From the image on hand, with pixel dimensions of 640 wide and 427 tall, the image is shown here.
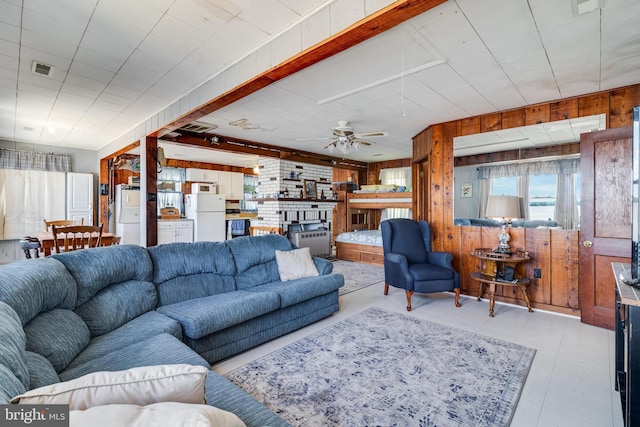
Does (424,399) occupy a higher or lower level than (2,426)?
lower

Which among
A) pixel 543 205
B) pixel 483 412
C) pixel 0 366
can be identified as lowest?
pixel 483 412

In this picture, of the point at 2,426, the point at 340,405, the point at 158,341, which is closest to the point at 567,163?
the point at 340,405

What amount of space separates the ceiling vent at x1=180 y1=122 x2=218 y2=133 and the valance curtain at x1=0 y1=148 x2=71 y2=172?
354cm

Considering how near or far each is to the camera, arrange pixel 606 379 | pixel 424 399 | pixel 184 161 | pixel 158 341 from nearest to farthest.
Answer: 1. pixel 158 341
2. pixel 424 399
3. pixel 606 379
4. pixel 184 161

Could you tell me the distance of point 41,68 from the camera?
2961 mm

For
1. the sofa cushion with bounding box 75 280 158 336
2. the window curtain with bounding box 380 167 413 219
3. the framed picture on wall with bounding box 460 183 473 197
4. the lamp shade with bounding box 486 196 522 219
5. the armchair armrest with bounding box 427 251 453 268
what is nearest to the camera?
the sofa cushion with bounding box 75 280 158 336

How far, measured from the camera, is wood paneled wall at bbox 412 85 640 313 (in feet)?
11.0

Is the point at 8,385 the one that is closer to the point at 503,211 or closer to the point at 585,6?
the point at 585,6

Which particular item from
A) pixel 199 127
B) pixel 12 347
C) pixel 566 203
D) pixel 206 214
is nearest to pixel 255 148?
pixel 199 127

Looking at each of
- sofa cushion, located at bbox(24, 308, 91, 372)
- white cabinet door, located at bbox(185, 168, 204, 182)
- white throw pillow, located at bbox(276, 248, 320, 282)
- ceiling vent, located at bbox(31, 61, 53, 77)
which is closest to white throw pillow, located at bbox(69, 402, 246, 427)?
sofa cushion, located at bbox(24, 308, 91, 372)

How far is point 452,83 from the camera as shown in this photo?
10.3 feet

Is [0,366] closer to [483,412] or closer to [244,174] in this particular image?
[483,412]

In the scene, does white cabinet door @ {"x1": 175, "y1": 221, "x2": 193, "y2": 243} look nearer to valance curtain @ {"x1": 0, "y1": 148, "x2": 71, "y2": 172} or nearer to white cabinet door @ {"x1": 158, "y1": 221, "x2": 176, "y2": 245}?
white cabinet door @ {"x1": 158, "y1": 221, "x2": 176, "y2": 245}

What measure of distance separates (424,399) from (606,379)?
1405 mm
